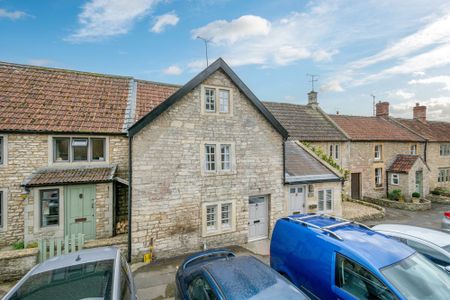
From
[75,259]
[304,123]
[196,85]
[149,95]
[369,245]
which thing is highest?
[149,95]

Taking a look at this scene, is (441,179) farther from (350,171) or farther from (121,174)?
(121,174)

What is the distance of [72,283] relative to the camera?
432cm

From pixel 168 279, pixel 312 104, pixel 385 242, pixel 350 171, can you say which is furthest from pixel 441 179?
pixel 168 279

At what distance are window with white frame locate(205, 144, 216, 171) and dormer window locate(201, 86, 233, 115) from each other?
160 cm

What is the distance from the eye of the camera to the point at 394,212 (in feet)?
58.0

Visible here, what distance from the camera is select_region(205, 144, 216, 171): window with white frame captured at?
10.6 metres

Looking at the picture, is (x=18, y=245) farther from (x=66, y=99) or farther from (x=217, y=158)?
(x=217, y=158)

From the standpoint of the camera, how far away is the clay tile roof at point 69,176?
30.3ft

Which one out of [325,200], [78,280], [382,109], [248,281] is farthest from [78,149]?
[382,109]

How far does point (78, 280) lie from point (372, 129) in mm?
27257

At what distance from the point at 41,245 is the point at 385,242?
420 inches

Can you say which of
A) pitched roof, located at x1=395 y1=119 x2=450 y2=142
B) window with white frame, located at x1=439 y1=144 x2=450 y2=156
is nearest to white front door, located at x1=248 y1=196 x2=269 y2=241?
pitched roof, located at x1=395 y1=119 x2=450 y2=142

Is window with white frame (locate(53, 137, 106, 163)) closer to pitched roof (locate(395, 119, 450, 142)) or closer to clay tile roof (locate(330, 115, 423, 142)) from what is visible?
clay tile roof (locate(330, 115, 423, 142))

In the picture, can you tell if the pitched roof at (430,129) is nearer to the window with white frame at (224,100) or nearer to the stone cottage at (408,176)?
the stone cottage at (408,176)
